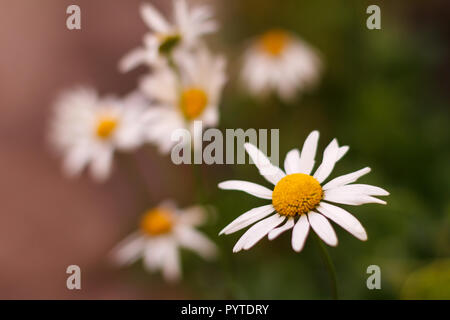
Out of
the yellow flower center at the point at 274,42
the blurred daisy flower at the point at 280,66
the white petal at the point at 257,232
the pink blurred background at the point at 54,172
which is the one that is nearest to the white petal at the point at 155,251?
the pink blurred background at the point at 54,172

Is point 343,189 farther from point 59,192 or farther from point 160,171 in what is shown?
point 59,192

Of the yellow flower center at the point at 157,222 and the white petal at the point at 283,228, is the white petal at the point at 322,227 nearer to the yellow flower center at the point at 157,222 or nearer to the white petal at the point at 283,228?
the white petal at the point at 283,228

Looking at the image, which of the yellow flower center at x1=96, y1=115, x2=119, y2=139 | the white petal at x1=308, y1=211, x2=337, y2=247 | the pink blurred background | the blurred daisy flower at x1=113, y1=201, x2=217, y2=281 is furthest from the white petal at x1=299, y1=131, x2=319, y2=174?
the pink blurred background

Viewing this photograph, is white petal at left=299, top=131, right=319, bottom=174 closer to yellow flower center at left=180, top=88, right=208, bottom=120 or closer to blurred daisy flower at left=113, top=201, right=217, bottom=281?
yellow flower center at left=180, top=88, right=208, bottom=120

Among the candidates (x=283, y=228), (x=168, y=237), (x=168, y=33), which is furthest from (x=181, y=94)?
(x=283, y=228)

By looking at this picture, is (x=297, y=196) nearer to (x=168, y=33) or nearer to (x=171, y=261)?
(x=168, y=33)
